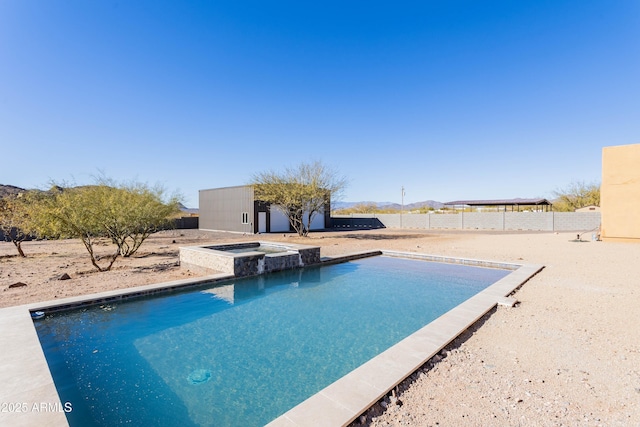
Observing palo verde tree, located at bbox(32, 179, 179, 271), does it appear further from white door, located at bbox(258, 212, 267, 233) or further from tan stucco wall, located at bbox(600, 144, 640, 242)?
tan stucco wall, located at bbox(600, 144, 640, 242)

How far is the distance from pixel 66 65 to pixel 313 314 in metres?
12.6

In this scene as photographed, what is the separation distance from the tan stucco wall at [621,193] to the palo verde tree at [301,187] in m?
14.1

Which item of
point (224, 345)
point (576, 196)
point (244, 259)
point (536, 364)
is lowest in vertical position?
point (224, 345)

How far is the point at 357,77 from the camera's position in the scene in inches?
679

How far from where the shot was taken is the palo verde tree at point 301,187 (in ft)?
59.7

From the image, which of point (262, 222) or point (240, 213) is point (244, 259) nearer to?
point (262, 222)

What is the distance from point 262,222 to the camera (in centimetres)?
2380

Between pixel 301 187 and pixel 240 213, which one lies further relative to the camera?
pixel 240 213

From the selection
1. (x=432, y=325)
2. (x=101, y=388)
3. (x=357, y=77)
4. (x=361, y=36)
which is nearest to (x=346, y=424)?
(x=432, y=325)

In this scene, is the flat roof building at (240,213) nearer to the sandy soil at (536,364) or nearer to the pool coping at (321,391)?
the sandy soil at (536,364)

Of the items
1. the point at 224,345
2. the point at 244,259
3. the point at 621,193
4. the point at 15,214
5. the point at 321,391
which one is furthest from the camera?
the point at 621,193

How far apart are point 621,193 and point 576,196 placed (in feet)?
81.4

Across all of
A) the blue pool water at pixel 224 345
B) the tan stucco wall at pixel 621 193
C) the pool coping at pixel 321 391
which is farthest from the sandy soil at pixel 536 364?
the tan stucco wall at pixel 621 193

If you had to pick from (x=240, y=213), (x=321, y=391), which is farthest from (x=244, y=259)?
(x=240, y=213)
